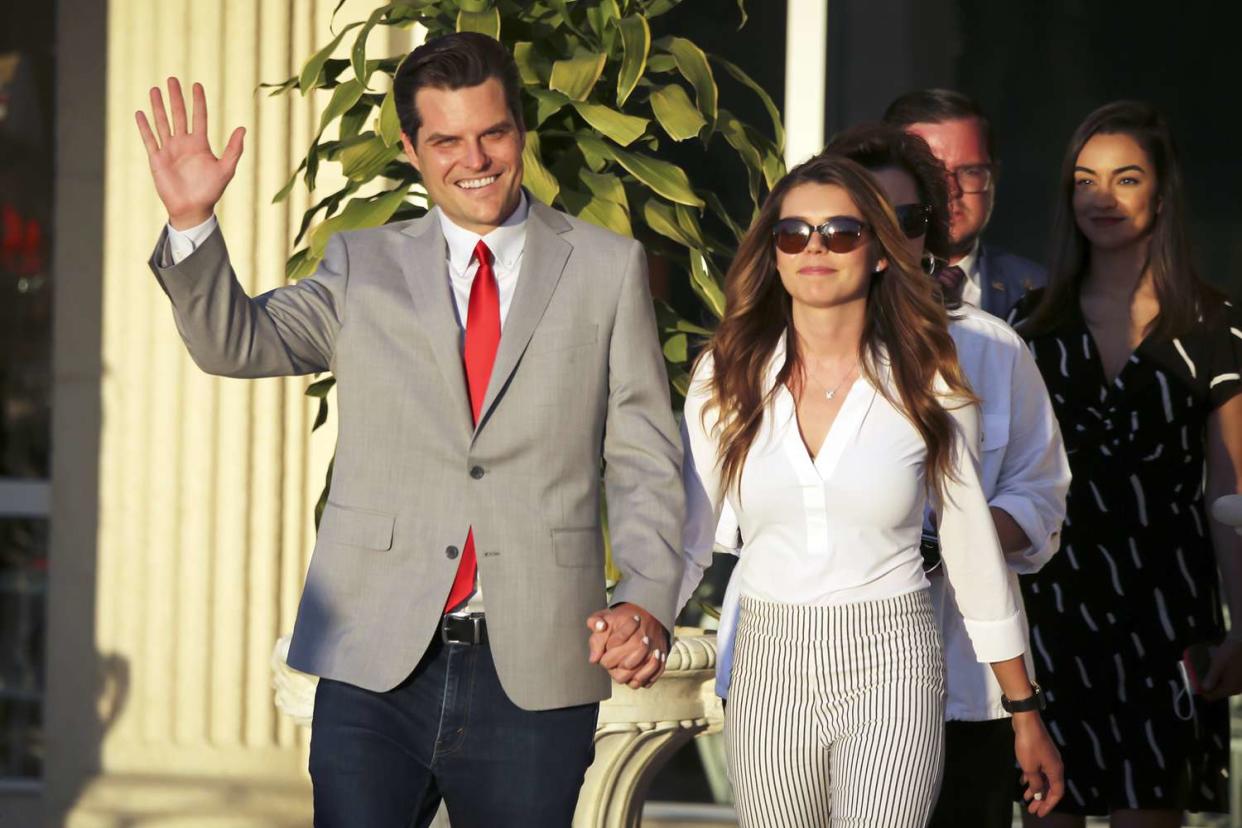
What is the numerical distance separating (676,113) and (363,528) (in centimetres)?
134

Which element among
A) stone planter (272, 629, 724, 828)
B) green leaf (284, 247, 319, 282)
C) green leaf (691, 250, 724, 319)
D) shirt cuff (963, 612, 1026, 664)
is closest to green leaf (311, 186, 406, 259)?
green leaf (284, 247, 319, 282)

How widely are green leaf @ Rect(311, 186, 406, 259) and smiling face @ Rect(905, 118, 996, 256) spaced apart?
3.28ft

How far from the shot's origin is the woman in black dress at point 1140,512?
10.4 ft

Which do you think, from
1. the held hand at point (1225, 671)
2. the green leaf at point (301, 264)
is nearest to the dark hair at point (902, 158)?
the held hand at point (1225, 671)

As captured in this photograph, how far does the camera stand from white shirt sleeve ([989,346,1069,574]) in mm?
2594

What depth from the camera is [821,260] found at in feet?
7.95

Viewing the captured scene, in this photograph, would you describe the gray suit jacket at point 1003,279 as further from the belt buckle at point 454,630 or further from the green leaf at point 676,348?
the belt buckle at point 454,630

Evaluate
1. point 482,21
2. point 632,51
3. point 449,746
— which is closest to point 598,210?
point 632,51

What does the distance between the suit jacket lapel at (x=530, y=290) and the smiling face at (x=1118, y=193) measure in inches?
45.8

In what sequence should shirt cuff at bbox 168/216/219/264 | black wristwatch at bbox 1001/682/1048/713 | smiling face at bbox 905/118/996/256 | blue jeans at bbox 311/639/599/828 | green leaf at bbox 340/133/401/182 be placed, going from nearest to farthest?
shirt cuff at bbox 168/216/219/264 → blue jeans at bbox 311/639/599/828 → black wristwatch at bbox 1001/682/1048/713 → smiling face at bbox 905/118/996/256 → green leaf at bbox 340/133/401/182

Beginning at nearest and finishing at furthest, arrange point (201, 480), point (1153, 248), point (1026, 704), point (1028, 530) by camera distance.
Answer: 1. point (1026, 704)
2. point (1028, 530)
3. point (1153, 248)
4. point (201, 480)

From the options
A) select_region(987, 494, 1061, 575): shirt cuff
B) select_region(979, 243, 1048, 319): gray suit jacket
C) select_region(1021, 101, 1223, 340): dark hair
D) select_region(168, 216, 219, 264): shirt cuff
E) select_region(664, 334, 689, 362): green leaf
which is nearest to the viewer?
select_region(168, 216, 219, 264): shirt cuff

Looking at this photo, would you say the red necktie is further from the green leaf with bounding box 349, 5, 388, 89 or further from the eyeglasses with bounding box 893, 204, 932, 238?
the green leaf with bounding box 349, 5, 388, 89

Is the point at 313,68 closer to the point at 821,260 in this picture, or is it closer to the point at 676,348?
the point at 676,348
